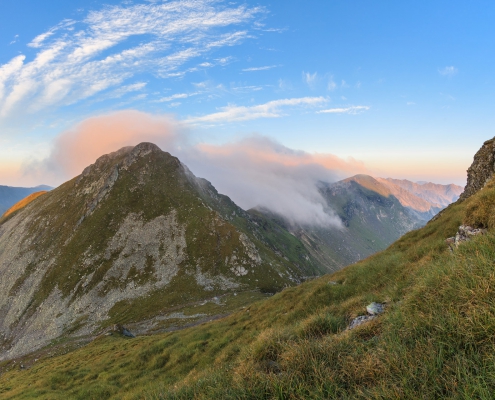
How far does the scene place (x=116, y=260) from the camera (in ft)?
388

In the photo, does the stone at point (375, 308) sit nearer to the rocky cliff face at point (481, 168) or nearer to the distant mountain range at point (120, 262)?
the rocky cliff face at point (481, 168)

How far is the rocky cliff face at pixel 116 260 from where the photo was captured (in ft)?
311

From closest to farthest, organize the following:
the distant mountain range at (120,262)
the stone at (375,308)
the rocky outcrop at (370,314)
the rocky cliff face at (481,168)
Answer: the rocky outcrop at (370,314) → the stone at (375,308) → the rocky cliff face at (481,168) → the distant mountain range at (120,262)

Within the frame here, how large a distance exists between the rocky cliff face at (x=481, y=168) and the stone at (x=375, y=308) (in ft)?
108

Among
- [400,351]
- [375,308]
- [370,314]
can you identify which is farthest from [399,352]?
[375,308]

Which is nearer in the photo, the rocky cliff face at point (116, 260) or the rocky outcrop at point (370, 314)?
the rocky outcrop at point (370, 314)

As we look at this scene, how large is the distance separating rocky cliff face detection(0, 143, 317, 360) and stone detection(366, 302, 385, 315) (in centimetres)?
8341

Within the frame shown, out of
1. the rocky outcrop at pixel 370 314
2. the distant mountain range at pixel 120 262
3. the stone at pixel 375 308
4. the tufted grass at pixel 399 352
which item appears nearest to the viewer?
the tufted grass at pixel 399 352

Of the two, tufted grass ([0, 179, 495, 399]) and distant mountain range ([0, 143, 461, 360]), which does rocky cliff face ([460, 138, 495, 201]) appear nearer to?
tufted grass ([0, 179, 495, 399])

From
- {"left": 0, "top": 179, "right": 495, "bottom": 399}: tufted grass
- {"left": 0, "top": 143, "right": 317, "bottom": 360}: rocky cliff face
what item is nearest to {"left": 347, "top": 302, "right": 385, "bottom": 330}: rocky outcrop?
{"left": 0, "top": 179, "right": 495, "bottom": 399}: tufted grass

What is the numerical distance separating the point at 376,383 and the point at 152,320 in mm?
93423

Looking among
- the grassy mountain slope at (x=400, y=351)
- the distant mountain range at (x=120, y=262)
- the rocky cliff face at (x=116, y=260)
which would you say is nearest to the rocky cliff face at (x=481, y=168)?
the grassy mountain slope at (x=400, y=351)

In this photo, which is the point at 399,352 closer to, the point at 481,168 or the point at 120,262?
the point at 481,168

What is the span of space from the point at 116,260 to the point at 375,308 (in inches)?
5041
